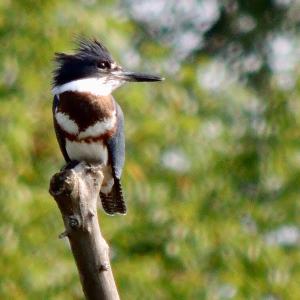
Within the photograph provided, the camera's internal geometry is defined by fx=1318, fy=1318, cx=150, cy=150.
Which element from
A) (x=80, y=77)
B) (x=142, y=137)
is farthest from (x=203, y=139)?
(x=80, y=77)

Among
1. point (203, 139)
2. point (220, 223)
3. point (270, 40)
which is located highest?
point (270, 40)

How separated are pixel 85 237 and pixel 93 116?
1.20 m

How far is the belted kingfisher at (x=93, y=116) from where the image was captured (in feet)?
15.2

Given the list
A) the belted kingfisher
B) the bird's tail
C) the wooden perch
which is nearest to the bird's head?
the belted kingfisher

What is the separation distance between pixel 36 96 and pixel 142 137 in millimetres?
777

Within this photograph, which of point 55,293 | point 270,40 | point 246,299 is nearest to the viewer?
point 55,293

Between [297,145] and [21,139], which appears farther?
[297,145]

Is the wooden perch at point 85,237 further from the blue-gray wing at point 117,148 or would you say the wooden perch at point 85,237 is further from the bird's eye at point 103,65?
the bird's eye at point 103,65

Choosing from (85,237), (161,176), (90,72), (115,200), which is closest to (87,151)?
(115,200)

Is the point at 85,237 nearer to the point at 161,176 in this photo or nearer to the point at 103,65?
the point at 103,65

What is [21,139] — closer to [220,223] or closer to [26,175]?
[26,175]

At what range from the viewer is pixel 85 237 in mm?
3461

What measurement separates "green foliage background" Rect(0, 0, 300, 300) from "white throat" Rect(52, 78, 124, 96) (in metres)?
2.33

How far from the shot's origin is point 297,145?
858 cm
